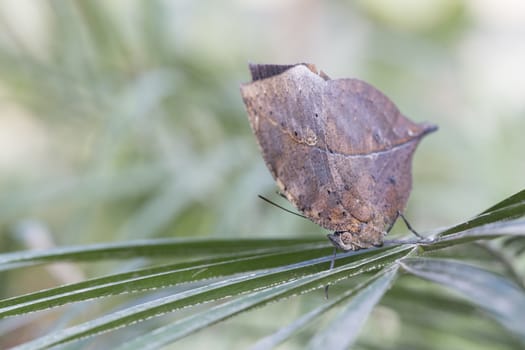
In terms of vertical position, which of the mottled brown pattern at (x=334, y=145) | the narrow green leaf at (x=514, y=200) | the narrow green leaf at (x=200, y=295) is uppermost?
the mottled brown pattern at (x=334, y=145)

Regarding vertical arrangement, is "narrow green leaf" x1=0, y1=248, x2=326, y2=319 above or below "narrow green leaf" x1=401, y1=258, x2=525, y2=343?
above

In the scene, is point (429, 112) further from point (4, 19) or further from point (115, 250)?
point (115, 250)

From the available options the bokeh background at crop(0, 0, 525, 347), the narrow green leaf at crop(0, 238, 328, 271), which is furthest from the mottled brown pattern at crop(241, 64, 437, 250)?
the bokeh background at crop(0, 0, 525, 347)

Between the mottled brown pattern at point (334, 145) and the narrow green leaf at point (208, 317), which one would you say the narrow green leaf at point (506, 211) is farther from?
the mottled brown pattern at point (334, 145)

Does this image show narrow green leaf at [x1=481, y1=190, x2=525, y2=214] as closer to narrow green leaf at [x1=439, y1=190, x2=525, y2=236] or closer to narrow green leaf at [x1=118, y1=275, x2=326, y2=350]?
narrow green leaf at [x1=439, y1=190, x2=525, y2=236]

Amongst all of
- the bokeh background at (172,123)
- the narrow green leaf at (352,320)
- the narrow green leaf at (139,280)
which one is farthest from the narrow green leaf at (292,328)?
the bokeh background at (172,123)
